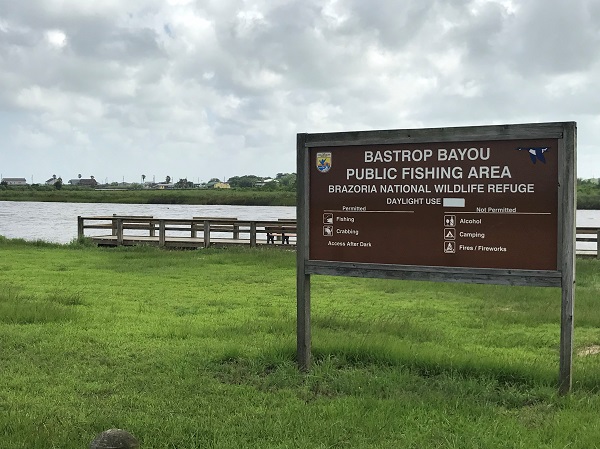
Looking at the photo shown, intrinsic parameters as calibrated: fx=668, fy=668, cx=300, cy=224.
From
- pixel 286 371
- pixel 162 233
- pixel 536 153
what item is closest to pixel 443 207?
pixel 536 153

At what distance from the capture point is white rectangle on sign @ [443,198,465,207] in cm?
559

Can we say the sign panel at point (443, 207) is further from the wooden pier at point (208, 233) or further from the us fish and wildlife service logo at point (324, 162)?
the wooden pier at point (208, 233)

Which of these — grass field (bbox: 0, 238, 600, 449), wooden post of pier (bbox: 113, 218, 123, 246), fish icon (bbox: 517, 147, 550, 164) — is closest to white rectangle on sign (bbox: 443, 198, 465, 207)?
fish icon (bbox: 517, 147, 550, 164)

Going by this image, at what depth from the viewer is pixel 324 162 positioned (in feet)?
20.4

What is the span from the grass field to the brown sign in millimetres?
1040

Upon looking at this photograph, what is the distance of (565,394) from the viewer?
5215 mm

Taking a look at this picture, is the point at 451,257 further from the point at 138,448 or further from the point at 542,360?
the point at 138,448

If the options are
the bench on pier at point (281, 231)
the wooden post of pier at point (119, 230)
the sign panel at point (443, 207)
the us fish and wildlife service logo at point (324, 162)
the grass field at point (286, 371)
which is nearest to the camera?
the grass field at point (286, 371)

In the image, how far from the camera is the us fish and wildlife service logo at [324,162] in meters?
6.19

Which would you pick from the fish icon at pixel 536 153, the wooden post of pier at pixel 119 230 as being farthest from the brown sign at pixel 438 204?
the wooden post of pier at pixel 119 230

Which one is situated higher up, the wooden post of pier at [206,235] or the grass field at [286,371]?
the wooden post of pier at [206,235]

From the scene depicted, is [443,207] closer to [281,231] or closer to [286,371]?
[286,371]

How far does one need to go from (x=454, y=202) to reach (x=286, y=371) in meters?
2.06

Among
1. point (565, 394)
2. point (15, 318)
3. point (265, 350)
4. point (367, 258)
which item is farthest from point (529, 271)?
point (15, 318)
